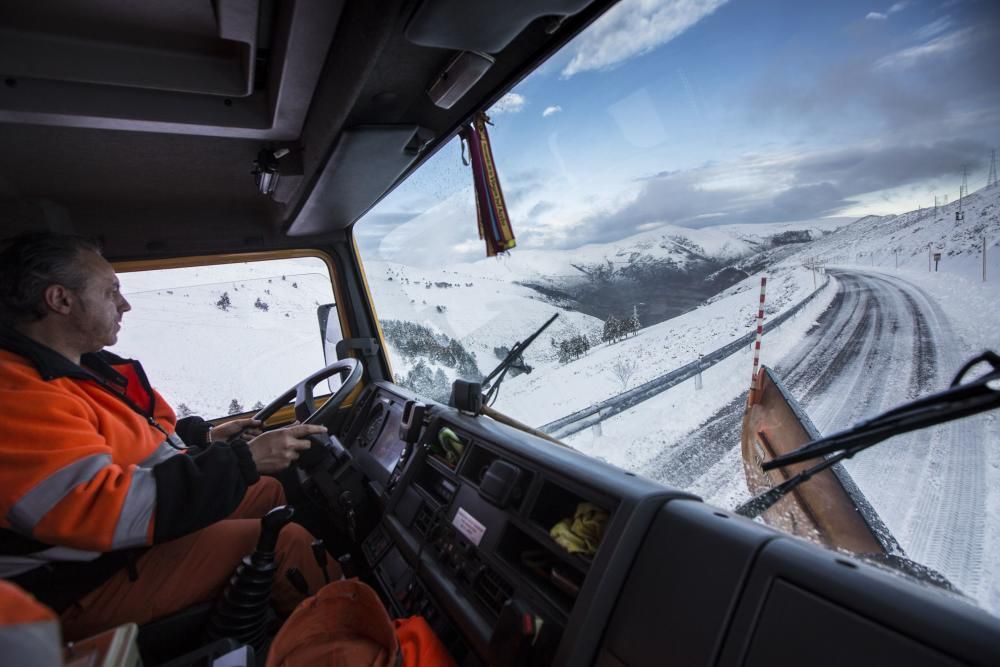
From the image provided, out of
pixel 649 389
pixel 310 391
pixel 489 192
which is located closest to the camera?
pixel 649 389

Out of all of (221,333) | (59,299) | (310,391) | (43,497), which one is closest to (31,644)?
(43,497)

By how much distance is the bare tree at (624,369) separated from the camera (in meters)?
1.65

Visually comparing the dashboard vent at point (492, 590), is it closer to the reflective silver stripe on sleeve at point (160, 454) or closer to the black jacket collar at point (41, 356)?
the reflective silver stripe on sleeve at point (160, 454)

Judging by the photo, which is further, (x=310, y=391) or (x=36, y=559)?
(x=310, y=391)

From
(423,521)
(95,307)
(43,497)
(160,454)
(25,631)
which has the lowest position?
(423,521)

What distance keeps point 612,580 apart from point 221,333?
3026mm

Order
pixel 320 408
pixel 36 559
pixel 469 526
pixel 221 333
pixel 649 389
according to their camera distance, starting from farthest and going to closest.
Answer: pixel 221 333
pixel 320 408
pixel 469 526
pixel 649 389
pixel 36 559

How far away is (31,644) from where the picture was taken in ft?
1.17

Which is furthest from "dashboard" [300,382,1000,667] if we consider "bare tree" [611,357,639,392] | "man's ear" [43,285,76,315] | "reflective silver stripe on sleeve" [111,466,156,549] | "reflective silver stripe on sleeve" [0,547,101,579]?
"man's ear" [43,285,76,315]

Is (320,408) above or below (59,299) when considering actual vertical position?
below

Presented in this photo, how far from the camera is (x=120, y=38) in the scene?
1.76 metres

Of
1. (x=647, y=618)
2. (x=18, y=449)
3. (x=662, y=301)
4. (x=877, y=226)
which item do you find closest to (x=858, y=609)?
(x=647, y=618)

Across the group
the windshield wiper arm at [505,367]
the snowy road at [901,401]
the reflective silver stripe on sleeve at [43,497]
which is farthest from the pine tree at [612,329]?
the reflective silver stripe on sleeve at [43,497]

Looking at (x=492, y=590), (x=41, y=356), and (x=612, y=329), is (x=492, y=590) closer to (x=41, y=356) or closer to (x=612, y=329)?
(x=612, y=329)
